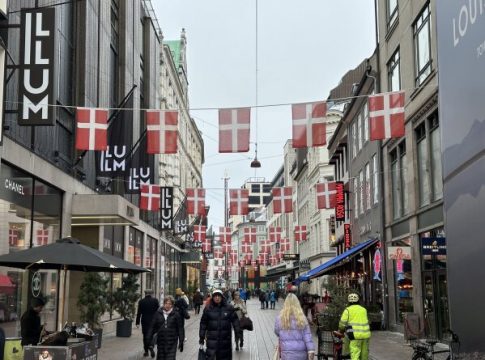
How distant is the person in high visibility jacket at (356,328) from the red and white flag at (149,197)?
1826 centimetres

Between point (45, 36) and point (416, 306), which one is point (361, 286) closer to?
point (416, 306)

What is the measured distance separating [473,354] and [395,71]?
17.7 metres

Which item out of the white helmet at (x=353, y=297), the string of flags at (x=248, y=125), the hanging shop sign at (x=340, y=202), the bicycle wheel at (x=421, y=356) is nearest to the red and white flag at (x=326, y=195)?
the hanging shop sign at (x=340, y=202)

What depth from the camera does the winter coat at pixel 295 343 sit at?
8828mm

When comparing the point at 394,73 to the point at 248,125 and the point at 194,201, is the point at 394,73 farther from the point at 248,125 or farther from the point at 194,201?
the point at 194,201

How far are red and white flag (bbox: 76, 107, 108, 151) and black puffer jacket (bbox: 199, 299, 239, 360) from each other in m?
7.36

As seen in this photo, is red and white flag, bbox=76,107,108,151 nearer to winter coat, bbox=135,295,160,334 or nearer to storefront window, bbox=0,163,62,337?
storefront window, bbox=0,163,62,337

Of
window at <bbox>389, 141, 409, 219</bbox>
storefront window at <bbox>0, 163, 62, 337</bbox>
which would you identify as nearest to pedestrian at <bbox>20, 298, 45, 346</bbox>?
storefront window at <bbox>0, 163, 62, 337</bbox>

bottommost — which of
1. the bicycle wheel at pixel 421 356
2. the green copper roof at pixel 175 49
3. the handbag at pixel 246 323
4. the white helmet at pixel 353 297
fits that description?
the bicycle wheel at pixel 421 356

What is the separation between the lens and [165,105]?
48.3 meters

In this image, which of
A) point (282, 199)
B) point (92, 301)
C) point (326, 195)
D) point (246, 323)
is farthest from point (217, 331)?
point (326, 195)

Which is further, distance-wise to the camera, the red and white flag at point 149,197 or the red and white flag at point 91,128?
the red and white flag at point 149,197

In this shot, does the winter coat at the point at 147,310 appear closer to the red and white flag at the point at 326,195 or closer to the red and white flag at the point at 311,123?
the red and white flag at the point at 311,123

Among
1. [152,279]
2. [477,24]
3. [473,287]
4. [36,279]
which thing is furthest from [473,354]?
[152,279]
